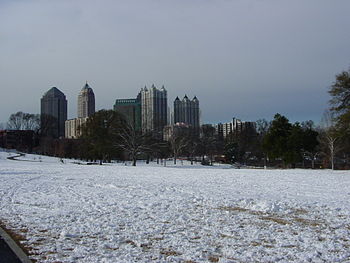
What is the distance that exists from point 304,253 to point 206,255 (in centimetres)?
147

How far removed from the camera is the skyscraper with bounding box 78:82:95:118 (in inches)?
5325

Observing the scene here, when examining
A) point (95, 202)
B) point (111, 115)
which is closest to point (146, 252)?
point (95, 202)

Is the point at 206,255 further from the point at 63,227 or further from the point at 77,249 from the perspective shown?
the point at 63,227

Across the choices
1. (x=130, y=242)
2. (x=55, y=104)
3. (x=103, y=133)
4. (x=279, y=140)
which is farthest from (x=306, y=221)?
(x=55, y=104)

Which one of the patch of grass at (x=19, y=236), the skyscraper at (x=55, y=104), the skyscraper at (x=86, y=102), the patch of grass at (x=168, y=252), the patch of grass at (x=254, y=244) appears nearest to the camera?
the patch of grass at (x=168, y=252)

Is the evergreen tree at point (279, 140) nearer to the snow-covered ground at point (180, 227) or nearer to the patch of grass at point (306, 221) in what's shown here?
the snow-covered ground at point (180, 227)

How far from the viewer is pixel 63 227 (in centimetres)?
712

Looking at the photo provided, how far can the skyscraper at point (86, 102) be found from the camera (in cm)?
13525

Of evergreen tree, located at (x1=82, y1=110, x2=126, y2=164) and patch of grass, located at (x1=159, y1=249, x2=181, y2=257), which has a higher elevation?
evergreen tree, located at (x1=82, y1=110, x2=126, y2=164)

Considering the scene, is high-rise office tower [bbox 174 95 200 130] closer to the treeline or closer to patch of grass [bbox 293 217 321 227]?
the treeline

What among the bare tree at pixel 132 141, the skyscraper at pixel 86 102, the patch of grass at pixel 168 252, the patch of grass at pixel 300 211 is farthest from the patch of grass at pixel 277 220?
the skyscraper at pixel 86 102

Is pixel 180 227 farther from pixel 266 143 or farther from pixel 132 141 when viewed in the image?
pixel 132 141

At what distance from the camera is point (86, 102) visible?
444 feet

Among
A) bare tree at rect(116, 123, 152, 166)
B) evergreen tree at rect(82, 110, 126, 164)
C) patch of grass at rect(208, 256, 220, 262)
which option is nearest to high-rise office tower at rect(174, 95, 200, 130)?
bare tree at rect(116, 123, 152, 166)
